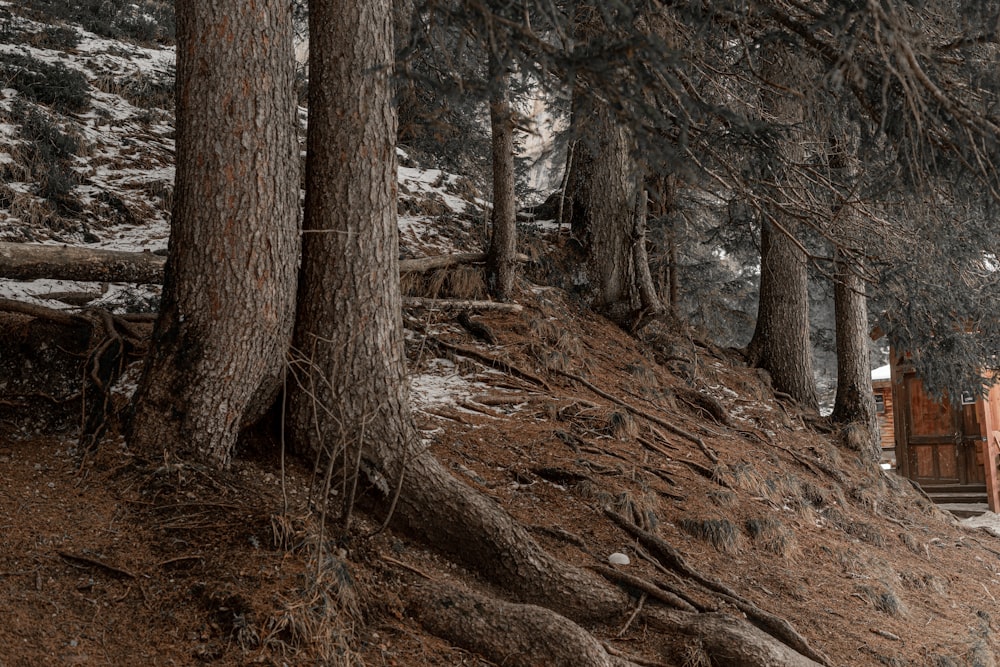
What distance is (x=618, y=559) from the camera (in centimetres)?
490

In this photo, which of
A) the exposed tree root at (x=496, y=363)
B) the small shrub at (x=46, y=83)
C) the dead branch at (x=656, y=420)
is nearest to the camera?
the dead branch at (x=656, y=420)

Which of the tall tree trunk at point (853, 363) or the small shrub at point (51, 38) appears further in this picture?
the small shrub at point (51, 38)

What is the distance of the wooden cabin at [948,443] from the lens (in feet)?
45.9

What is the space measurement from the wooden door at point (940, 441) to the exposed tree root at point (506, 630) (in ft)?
44.2

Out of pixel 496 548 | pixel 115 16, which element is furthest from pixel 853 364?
pixel 115 16

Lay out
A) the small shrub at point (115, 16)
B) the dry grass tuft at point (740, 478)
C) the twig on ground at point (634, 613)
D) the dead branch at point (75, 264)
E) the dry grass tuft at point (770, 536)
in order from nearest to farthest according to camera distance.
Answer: the twig on ground at point (634, 613) → the dead branch at point (75, 264) → the dry grass tuft at point (770, 536) → the dry grass tuft at point (740, 478) → the small shrub at point (115, 16)

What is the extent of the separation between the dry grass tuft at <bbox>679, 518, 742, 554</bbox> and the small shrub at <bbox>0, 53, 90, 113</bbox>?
917 cm

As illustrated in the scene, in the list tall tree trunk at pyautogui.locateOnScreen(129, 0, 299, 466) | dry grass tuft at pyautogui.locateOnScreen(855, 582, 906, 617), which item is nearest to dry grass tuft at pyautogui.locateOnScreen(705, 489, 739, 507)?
dry grass tuft at pyautogui.locateOnScreen(855, 582, 906, 617)

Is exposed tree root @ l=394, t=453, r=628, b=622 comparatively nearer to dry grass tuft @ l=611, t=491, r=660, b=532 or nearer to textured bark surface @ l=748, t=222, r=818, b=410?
dry grass tuft @ l=611, t=491, r=660, b=532

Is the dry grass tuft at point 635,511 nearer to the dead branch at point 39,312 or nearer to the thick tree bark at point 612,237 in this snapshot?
the dead branch at point 39,312

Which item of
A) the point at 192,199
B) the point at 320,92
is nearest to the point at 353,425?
the point at 192,199

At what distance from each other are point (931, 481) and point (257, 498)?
15.2 meters

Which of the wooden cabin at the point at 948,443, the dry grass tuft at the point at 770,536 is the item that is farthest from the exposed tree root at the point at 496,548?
the wooden cabin at the point at 948,443

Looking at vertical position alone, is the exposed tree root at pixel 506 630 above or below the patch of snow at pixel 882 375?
below
